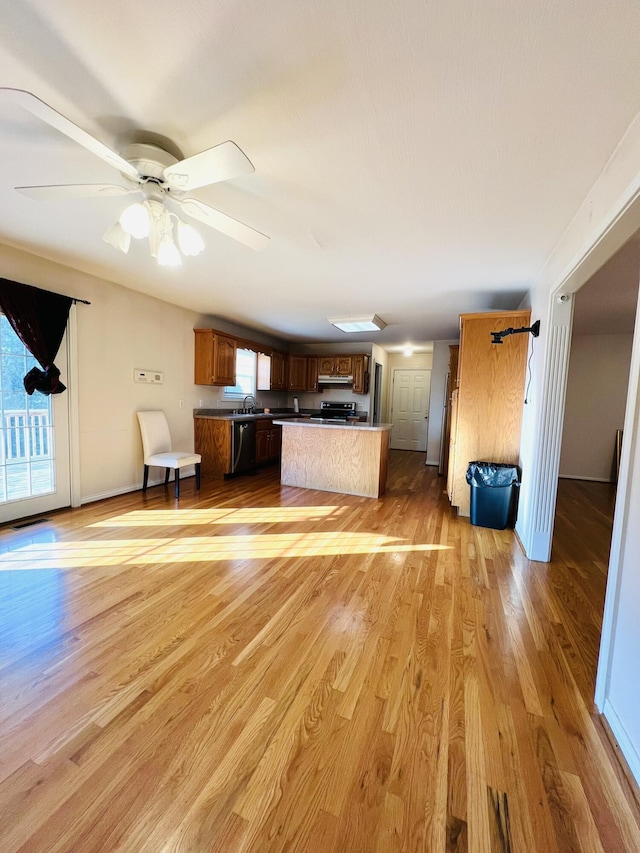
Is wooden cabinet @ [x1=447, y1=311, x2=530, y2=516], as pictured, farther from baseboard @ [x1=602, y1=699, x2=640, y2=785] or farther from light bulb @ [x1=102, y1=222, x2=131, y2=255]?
light bulb @ [x1=102, y1=222, x2=131, y2=255]

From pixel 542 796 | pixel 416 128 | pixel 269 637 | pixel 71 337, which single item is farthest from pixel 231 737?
pixel 71 337

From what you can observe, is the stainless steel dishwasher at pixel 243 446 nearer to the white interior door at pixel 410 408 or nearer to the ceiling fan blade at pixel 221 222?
the ceiling fan blade at pixel 221 222

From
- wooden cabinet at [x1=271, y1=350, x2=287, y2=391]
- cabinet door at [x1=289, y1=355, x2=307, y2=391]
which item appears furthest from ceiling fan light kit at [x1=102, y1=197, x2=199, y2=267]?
cabinet door at [x1=289, y1=355, x2=307, y2=391]

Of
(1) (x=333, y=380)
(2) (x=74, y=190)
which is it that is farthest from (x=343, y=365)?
(2) (x=74, y=190)

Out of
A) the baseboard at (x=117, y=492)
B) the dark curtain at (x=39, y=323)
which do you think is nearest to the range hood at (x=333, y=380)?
the baseboard at (x=117, y=492)

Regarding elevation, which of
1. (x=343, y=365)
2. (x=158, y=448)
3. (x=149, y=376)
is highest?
(x=343, y=365)

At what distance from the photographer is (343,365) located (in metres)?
7.08

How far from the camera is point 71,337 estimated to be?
345 centimetres

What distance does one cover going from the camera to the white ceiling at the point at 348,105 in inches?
41.7

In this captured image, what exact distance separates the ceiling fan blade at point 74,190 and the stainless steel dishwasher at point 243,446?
11.5ft

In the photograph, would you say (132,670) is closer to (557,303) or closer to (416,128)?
(416,128)

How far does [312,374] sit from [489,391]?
4.37 metres

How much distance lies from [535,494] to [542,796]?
1.99m

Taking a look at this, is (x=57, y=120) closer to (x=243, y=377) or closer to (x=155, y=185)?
(x=155, y=185)
